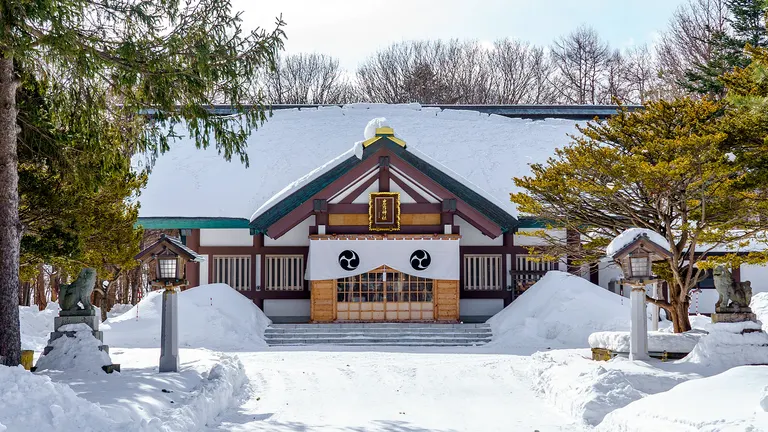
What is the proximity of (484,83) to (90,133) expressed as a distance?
107 feet

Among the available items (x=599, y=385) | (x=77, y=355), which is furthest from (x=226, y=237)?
(x=599, y=385)

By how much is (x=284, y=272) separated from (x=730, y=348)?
13572mm

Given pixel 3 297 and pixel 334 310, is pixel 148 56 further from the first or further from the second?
pixel 334 310

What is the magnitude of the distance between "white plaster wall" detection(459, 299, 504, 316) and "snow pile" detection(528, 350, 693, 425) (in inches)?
411

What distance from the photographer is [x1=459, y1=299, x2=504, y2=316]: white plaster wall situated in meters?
22.3

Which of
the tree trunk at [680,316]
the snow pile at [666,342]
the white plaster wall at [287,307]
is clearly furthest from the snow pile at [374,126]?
the snow pile at [666,342]

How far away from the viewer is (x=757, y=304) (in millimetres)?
19969

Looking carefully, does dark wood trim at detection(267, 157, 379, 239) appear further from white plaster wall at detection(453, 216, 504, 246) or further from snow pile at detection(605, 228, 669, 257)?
snow pile at detection(605, 228, 669, 257)

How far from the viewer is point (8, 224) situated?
10781 mm

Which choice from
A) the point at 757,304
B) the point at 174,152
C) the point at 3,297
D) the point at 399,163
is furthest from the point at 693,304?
the point at 3,297

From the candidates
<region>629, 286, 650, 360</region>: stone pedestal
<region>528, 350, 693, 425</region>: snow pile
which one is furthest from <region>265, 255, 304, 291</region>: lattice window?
<region>629, 286, 650, 360</region>: stone pedestal

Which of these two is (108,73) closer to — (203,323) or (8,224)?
(8,224)

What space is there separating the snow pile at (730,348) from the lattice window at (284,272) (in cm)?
1284

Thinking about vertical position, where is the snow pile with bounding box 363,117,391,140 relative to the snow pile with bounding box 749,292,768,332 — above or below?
above
